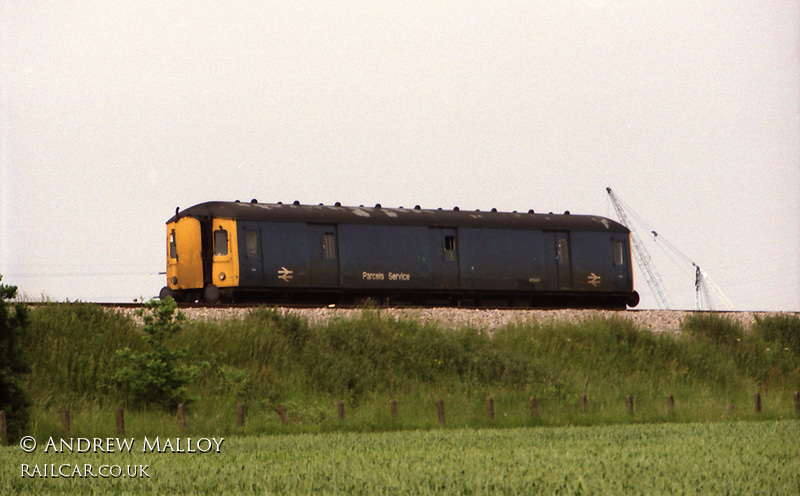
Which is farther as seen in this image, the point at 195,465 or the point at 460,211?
the point at 460,211

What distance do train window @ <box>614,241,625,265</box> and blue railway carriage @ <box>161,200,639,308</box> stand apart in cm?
3

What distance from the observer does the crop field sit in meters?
9.82

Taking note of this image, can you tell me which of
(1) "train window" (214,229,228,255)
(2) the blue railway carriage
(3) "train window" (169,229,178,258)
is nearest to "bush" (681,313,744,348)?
(2) the blue railway carriage

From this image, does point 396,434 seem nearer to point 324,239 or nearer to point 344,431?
point 344,431

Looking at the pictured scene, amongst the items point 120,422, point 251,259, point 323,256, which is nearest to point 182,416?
point 120,422

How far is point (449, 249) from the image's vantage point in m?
27.5

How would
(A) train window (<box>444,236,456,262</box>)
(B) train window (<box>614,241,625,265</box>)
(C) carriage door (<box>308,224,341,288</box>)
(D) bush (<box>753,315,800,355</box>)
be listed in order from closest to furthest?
(C) carriage door (<box>308,224,341,288</box>), (A) train window (<box>444,236,456,262</box>), (D) bush (<box>753,315,800,355</box>), (B) train window (<box>614,241,625,265</box>)

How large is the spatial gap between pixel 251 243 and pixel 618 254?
41.7ft

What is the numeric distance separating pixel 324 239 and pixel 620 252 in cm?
1065

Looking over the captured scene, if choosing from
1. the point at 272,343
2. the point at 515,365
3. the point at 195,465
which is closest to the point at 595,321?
the point at 515,365

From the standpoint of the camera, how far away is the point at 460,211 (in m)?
28.6

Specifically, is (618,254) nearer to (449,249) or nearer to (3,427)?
(449,249)

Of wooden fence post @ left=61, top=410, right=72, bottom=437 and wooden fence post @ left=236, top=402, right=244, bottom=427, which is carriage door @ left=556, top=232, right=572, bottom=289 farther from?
wooden fence post @ left=61, top=410, right=72, bottom=437

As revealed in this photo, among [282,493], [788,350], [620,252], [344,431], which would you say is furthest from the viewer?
[620,252]
